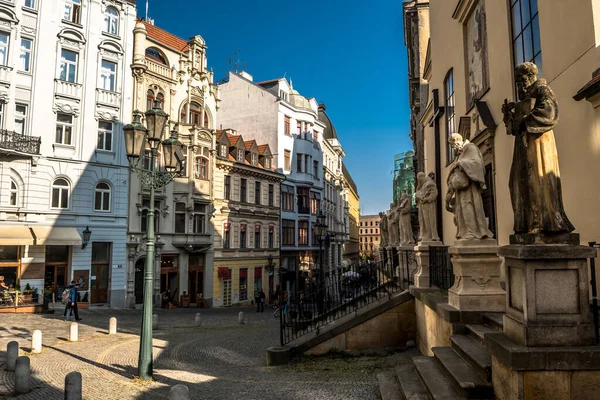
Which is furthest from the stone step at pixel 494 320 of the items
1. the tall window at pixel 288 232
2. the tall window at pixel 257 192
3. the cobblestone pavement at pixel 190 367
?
the tall window at pixel 288 232

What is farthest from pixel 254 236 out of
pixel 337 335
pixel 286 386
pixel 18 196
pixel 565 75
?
pixel 565 75

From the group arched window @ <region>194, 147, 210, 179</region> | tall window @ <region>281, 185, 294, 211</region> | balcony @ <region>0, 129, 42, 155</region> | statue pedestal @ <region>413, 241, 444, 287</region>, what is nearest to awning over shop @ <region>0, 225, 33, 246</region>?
balcony @ <region>0, 129, 42, 155</region>

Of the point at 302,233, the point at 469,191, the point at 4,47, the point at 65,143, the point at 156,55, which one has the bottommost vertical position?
the point at 469,191

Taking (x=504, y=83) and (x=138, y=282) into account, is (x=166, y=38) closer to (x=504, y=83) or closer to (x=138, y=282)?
(x=138, y=282)

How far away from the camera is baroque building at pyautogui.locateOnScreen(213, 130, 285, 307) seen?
1277 inches

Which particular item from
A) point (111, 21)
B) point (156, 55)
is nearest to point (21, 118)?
point (111, 21)

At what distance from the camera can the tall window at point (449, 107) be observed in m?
16.4

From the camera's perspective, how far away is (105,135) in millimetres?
25953

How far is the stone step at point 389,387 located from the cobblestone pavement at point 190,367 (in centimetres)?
33

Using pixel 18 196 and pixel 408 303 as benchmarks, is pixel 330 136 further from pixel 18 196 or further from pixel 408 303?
pixel 408 303

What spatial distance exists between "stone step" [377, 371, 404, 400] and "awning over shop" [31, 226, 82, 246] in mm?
20851

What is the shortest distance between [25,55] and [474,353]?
26507mm

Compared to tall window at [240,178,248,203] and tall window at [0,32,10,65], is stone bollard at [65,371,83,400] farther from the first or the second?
tall window at [240,178,248,203]

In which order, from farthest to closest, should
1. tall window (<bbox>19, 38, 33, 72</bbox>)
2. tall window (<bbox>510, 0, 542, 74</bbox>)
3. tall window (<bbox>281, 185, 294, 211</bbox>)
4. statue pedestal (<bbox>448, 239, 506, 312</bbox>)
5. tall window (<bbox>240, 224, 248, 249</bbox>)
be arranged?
tall window (<bbox>281, 185, 294, 211</bbox>)
tall window (<bbox>240, 224, 248, 249</bbox>)
tall window (<bbox>19, 38, 33, 72</bbox>)
tall window (<bbox>510, 0, 542, 74</bbox>)
statue pedestal (<bbox>448, 239, 506, 312</bbox>)
